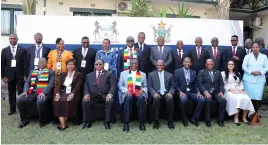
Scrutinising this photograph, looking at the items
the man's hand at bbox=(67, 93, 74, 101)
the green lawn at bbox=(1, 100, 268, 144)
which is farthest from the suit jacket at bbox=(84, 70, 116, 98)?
the green lawn at bbox=(1, 100, 268, 144)

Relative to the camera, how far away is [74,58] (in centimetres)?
598

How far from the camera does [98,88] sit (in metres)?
5.41

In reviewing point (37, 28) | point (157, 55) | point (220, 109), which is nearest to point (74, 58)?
point (37, 28)

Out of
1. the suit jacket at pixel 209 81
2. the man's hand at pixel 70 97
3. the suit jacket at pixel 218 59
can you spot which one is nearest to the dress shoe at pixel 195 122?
the suit jacket at pixel 209 81

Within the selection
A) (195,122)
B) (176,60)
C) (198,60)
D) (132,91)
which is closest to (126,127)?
(132,91)

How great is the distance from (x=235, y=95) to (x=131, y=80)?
2157 mm

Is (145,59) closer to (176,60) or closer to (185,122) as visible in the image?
(176,60)

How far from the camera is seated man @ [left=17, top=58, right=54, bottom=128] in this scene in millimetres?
5227

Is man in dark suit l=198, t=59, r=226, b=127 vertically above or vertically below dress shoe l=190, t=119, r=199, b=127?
above

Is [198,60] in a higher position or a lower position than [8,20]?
lower

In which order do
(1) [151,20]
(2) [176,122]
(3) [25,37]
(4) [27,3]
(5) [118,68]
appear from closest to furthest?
(2) [176,122]
(5) [118,68]
(3) [25,37]
(1) [151,20]
(4) [27,3]

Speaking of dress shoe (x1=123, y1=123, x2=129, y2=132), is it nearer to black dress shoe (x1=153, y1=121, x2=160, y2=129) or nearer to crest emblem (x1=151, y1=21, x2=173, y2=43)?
black dress shoe (x1=153, y1=121, x2=160, y2=129)

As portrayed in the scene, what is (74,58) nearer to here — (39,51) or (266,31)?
(39,51)

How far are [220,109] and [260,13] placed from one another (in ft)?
31.9
